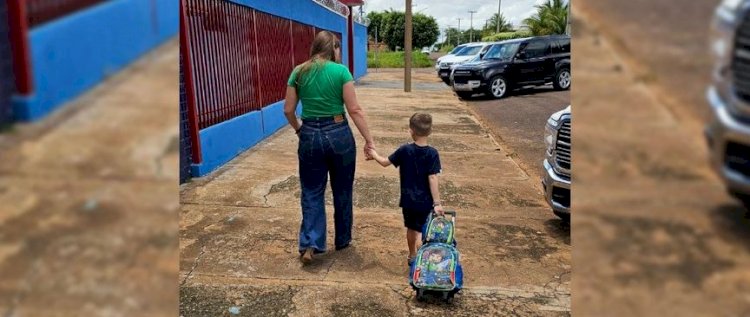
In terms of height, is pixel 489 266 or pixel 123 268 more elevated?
pixel 123 268

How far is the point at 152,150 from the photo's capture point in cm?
81

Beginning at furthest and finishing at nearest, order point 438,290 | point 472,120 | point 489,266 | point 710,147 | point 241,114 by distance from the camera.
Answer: point 472,120 < point 241,114 < point 489,266 < point 438,290 < point 710,147

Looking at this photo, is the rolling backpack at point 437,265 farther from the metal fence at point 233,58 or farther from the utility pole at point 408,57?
the utility pole at point 408,57

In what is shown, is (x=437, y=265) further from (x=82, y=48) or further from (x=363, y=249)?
(x=82, y=48)

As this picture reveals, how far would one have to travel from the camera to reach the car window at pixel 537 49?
40.8 feet

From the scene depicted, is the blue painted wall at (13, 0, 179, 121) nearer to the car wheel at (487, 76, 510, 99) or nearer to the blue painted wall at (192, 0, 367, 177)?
the blue painted wall at (192, 0, 367, 177)

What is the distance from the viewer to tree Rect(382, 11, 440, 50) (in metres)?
58.3

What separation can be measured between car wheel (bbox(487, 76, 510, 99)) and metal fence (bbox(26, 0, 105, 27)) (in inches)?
504

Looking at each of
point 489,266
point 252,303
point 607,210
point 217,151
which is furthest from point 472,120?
point 607,210

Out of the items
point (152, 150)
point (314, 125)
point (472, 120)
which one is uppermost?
point (152, 150)

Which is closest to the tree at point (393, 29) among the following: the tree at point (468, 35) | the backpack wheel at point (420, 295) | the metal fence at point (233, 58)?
the tree at point (468, 35)

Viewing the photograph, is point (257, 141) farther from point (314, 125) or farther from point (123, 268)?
point (123, 268)

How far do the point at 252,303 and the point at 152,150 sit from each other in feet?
6.58

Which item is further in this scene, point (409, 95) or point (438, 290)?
point (409, 95)
